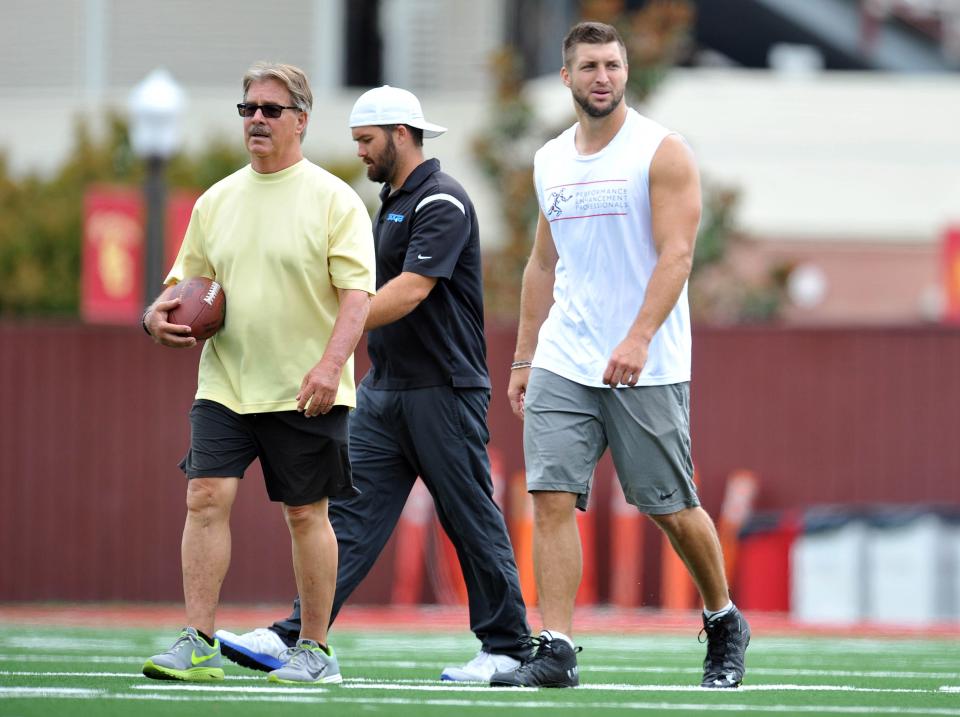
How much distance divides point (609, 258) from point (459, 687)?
1641mm

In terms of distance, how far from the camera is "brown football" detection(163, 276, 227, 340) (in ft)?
22.7

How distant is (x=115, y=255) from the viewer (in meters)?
19.0

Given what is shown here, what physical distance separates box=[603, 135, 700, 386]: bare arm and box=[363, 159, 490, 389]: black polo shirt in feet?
2.94

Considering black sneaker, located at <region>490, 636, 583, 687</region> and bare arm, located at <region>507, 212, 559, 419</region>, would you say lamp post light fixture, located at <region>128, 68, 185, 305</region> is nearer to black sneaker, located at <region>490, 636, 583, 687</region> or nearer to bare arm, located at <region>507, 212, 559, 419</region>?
bare arm, located at <region>507, 212, 559, 419</region>

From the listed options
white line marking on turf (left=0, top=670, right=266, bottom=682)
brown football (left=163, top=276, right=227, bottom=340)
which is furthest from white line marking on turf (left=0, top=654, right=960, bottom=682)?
brown football (left=163, top=276, right=227, bottom=340)

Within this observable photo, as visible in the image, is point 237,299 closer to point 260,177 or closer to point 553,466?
point 260,177

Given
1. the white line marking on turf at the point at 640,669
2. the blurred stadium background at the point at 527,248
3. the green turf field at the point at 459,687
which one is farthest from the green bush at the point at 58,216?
the white line marking on turf at the point at 640,669

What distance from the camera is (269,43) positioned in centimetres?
2603

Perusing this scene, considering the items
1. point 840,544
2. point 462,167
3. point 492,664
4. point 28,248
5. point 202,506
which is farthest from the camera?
point 462,167

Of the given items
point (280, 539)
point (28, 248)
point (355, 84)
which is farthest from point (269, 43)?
point (280, 539)

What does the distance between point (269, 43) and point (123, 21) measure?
1961mm

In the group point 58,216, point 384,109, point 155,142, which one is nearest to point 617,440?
point 384,109

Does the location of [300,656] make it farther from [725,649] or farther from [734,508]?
[734,508]

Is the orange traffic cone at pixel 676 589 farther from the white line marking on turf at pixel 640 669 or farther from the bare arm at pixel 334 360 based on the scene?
the bare arm at pixel 334 360
